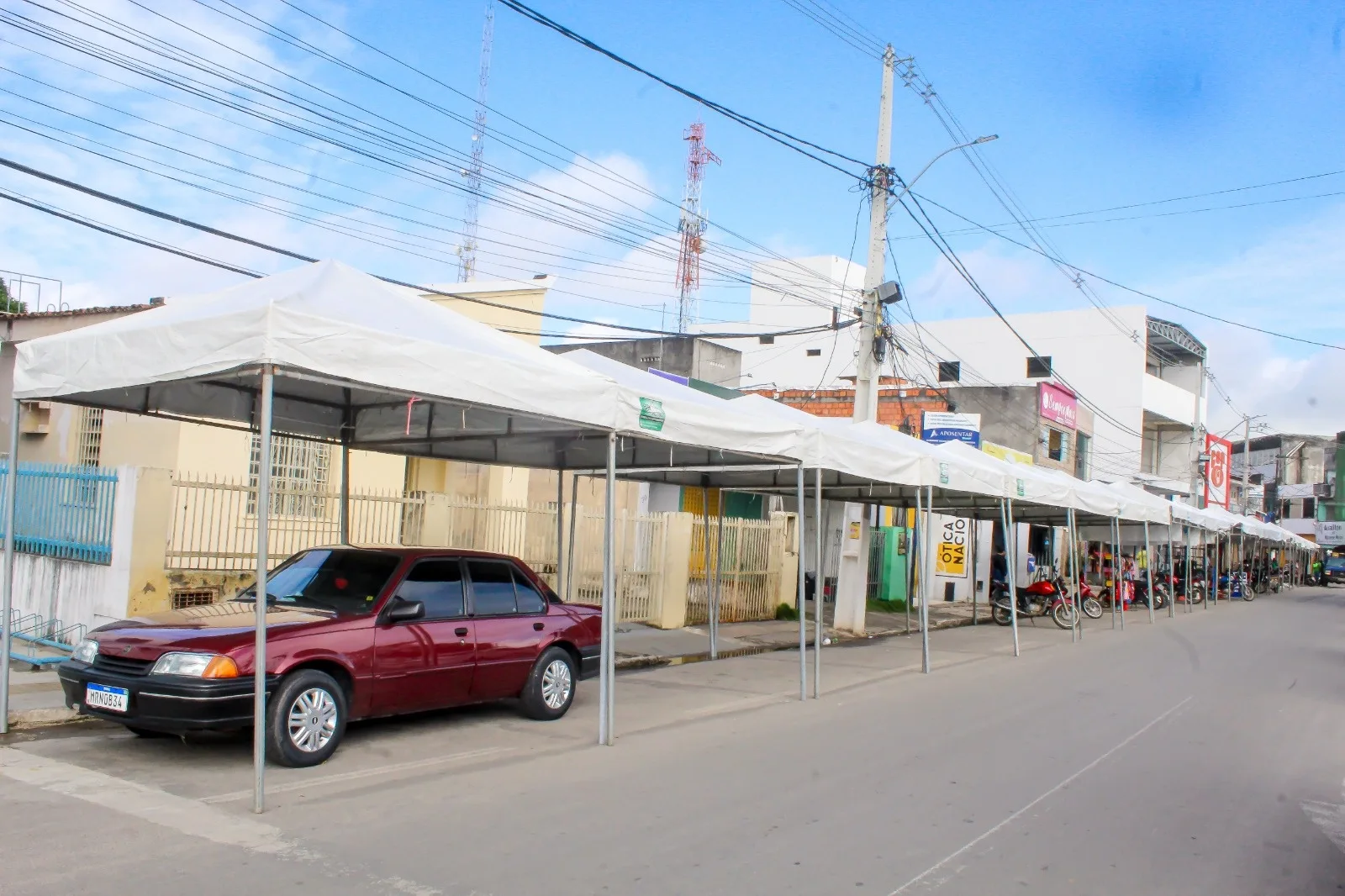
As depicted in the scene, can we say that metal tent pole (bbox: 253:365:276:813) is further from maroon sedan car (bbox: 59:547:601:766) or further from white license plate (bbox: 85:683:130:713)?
white license plate (bbox: 85:683:130:713)

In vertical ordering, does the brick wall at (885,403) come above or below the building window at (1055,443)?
above

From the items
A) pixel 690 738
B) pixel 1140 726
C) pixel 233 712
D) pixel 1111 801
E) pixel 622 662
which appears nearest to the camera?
pixel 233 712

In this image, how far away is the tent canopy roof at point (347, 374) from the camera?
21.7 ft

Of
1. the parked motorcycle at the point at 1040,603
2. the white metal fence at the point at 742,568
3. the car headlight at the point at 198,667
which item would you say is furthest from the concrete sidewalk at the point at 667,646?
the car headlight at the point at 198,667

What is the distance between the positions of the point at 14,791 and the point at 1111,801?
23.7ft

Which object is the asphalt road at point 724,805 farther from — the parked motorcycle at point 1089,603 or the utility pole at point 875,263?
the parked motorcycle at point 1089,603

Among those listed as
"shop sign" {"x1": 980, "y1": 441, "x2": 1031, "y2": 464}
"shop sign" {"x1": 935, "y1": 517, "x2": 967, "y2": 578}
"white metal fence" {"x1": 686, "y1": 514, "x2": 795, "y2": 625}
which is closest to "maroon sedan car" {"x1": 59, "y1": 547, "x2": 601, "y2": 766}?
"white metal fence" {"x1": 686, "y1": 514, "x2": 795, "y2": 625}

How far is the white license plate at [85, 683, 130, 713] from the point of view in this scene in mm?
7023

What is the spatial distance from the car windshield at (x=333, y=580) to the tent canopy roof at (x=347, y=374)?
1.41 meters

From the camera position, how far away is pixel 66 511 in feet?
39.1

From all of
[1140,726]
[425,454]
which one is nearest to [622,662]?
[425,454]

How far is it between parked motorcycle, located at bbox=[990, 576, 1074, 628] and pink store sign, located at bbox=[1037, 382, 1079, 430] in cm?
1523

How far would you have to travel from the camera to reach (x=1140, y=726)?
10.7 metres

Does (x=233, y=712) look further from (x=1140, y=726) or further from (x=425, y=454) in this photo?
(x=1140, y=726)
